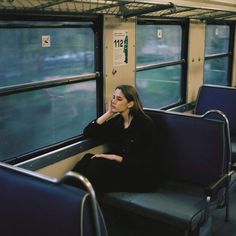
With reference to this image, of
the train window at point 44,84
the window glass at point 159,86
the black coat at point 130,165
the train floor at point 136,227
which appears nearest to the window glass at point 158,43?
the window glass at point 159,86

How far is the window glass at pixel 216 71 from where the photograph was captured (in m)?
5.36

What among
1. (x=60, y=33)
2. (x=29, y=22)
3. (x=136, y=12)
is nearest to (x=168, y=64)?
(x=136, y=12)

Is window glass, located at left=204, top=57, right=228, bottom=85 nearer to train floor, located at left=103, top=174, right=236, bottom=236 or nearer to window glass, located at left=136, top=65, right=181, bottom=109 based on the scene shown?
window glass, located at left=136, top=65, right=181, bottom=109

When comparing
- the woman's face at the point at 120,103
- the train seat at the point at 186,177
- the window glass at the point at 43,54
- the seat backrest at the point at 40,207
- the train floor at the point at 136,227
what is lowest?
the train floor at the point at 136,227

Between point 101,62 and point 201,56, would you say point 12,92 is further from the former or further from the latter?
point 201,56

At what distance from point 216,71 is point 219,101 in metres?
1.39

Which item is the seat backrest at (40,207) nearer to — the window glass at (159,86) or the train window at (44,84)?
the train window at (44,84)

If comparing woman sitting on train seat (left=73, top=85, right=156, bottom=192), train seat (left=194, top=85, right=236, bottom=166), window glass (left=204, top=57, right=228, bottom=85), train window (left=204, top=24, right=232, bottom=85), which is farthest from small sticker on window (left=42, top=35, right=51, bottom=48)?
window glass (left=204, top=57, right=228, bottom=85)

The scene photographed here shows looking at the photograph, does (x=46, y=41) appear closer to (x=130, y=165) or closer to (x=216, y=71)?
(x=130, y=165)

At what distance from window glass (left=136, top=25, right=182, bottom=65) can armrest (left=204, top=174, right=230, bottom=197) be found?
1.53m

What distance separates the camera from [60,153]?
3.00 metres

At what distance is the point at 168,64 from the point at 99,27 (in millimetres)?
1332

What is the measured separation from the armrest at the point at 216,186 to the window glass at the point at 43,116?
3.93 feet

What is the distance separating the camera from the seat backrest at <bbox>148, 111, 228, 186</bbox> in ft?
9.52
